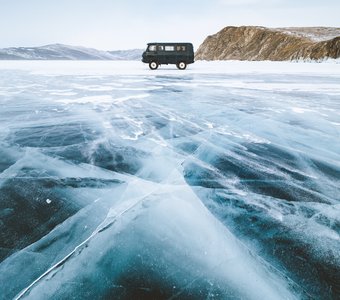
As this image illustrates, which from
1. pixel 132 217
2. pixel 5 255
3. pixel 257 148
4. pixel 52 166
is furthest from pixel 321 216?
pixel 52 166

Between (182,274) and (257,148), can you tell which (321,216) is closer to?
(182,274)

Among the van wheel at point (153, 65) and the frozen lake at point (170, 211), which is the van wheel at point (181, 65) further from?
the frozen lake at point (170, 211)

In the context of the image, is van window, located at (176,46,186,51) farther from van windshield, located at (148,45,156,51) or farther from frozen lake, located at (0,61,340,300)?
frozen lake, located at (0,61,340,300)

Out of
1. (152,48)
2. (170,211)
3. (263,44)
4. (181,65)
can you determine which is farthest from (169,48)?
(263,44)

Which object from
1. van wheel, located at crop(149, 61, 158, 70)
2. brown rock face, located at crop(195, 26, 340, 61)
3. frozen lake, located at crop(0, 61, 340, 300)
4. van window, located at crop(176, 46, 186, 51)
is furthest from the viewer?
brown rock face, located at crop(195, 26, 340, 61)

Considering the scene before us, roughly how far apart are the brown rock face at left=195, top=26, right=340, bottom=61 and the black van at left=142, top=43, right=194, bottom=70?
34.6 m

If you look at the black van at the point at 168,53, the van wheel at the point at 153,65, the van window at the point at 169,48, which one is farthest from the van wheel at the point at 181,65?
the van wheel at the point at 153,65

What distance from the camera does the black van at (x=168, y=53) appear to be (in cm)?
2194

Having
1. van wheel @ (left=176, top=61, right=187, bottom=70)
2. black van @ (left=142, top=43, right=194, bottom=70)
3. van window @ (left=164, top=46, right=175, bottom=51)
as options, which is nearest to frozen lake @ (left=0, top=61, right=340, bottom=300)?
black van @ (left=142, top=43, right=194, bottom=70)

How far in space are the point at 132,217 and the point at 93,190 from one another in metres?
0.66

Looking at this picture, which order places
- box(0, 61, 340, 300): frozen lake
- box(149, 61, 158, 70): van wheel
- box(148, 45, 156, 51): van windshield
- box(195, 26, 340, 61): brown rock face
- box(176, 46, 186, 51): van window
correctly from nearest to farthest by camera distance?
box(0, 61, 340, 300): frozen lake < box(148, 45, 156, 51): van windshield < box(176, 46, 186, 51): van window < box(149, 61, 158, 70): van wheel < box(195, 26, 340, 61): brown rock face

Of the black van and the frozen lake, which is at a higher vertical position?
the frozen lake

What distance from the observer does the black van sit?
72.0 feet

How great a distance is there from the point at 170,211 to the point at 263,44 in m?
88.5
